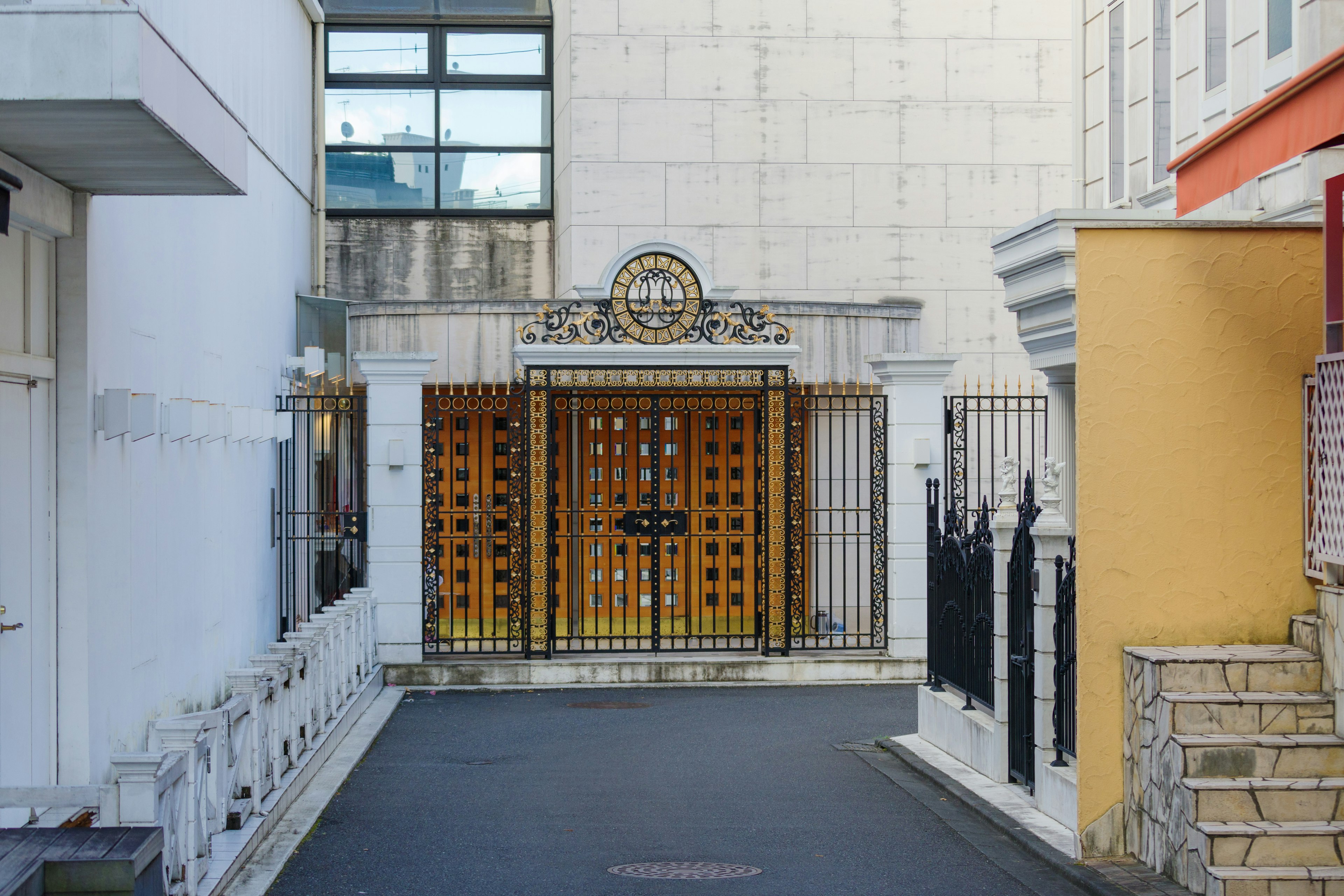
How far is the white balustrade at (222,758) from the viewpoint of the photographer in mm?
6527

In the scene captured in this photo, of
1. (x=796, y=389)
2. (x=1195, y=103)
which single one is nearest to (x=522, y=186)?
(x=796, y=389)

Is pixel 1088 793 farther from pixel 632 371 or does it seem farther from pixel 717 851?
pixel 632 371

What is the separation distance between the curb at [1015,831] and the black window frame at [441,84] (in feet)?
42.4

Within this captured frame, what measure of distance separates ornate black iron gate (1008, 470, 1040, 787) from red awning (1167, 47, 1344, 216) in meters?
2.36

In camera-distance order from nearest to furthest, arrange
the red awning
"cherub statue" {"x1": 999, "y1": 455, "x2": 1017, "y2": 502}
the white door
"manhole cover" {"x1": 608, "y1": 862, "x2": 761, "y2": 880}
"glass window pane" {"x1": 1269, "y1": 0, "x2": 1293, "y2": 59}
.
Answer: the red awning → the white door → "manhole cover" {"x1": 608, "y1": 862, "x2": 761, "y2": 880} → "cherub statue" {"x1": 999, "y1": 455, "x2": 1017, "y2": 502} → "glass window pane" {"x1": 1269, "y1": 0, "x2": 1293, "y2": 59}

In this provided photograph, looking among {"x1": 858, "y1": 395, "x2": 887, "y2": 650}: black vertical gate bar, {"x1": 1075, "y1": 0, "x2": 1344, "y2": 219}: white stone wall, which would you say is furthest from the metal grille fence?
{"x1": 1075, "y1": 0, "x2": 1344, "y2": 219}: white stone wall

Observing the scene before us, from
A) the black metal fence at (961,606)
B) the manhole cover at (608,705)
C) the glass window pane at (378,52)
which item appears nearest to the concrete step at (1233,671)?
the black metal fence at (961,606)

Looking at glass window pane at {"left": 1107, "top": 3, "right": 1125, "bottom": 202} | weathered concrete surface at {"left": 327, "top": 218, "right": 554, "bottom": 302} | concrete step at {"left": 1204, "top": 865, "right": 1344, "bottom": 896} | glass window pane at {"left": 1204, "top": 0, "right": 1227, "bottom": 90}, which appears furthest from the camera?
weathered concrete surface at {"left": 327, "top": 218, "right": 554, "bottom": 302}

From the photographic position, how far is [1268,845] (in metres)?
7.27

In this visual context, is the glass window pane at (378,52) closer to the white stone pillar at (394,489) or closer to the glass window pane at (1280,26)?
the white stone pillar at (394,489)

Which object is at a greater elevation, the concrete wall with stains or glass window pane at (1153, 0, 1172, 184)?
glass window pane at (1153, 0, 1172, 184)

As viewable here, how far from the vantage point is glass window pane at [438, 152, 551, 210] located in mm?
22656

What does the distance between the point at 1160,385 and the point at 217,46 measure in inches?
367

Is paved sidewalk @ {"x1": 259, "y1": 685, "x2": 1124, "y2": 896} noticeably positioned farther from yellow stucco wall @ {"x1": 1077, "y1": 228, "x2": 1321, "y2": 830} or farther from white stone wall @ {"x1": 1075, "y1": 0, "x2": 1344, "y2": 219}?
white stone wall @ {"x1": 1075, "y1": 0, "x2": 1344, "y2": 219}
